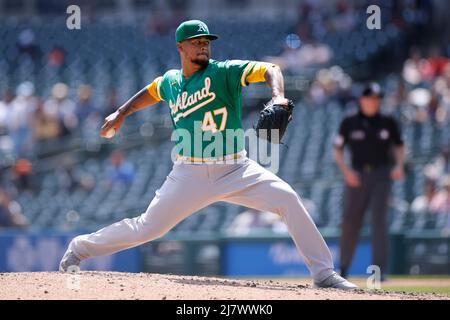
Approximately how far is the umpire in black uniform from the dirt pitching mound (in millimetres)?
3216

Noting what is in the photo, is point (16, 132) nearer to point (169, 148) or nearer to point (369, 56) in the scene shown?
point (169, 148)

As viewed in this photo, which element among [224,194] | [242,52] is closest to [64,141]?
[242,52]

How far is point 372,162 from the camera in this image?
31.9 feet

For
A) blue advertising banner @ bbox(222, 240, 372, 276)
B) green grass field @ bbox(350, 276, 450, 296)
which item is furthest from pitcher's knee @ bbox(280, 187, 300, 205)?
blue advertising banner @ bbox(222, 240, 372, 276)

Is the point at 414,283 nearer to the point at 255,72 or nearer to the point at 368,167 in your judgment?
the point at 368,167

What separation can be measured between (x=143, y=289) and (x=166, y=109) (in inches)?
411

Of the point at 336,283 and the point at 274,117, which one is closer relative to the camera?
the point at 274,117

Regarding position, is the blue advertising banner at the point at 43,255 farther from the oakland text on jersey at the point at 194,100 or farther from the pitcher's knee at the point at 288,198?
the pitcher's knee at the point at 288,198

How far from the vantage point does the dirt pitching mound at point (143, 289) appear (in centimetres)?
574

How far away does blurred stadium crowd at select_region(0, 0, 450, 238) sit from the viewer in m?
13.2

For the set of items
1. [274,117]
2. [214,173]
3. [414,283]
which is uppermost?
[274,117]

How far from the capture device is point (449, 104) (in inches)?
546

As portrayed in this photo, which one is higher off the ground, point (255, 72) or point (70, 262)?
A: point (255, 72)

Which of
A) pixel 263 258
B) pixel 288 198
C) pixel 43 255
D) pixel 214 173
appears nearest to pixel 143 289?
pixel 214 173
